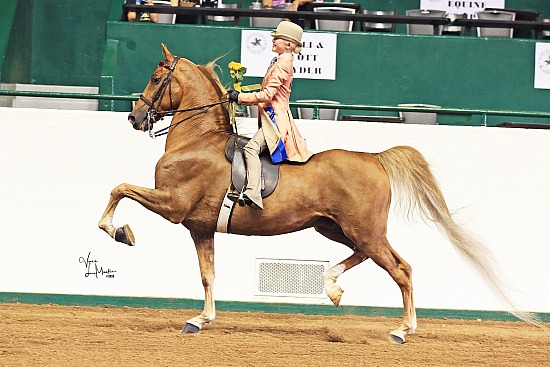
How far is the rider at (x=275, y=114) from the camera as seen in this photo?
27.5 feet

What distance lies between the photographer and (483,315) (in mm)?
10820

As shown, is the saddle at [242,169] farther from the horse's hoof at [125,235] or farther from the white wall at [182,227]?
the white wall at [182,227]

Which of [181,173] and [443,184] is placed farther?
[443,184]

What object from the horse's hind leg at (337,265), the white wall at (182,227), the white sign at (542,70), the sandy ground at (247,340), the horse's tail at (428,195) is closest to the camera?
the sandy ground at (247,340)

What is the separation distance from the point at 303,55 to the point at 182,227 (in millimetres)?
3547

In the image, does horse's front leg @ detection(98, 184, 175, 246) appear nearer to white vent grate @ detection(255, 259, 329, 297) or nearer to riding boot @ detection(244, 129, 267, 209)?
riding boot @ detection(244, 129, 267, 209)

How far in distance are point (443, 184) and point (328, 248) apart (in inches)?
56.8

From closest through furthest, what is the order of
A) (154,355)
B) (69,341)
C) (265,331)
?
(154,355)
(69,341)
(265,331)

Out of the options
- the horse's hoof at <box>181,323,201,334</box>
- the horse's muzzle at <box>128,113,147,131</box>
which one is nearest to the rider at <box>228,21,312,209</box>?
the horse's muzzle at <box>128,113,147,131</box>

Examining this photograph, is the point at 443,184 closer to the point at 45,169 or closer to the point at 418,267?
the point at 418,267

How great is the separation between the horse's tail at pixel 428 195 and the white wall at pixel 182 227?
1.78m

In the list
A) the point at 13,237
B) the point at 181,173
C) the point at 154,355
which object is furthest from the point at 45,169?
the point at 154,355

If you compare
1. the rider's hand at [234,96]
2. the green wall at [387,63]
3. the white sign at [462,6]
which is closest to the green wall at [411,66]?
the green wall at [387,63]

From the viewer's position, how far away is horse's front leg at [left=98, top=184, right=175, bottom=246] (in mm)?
8086
